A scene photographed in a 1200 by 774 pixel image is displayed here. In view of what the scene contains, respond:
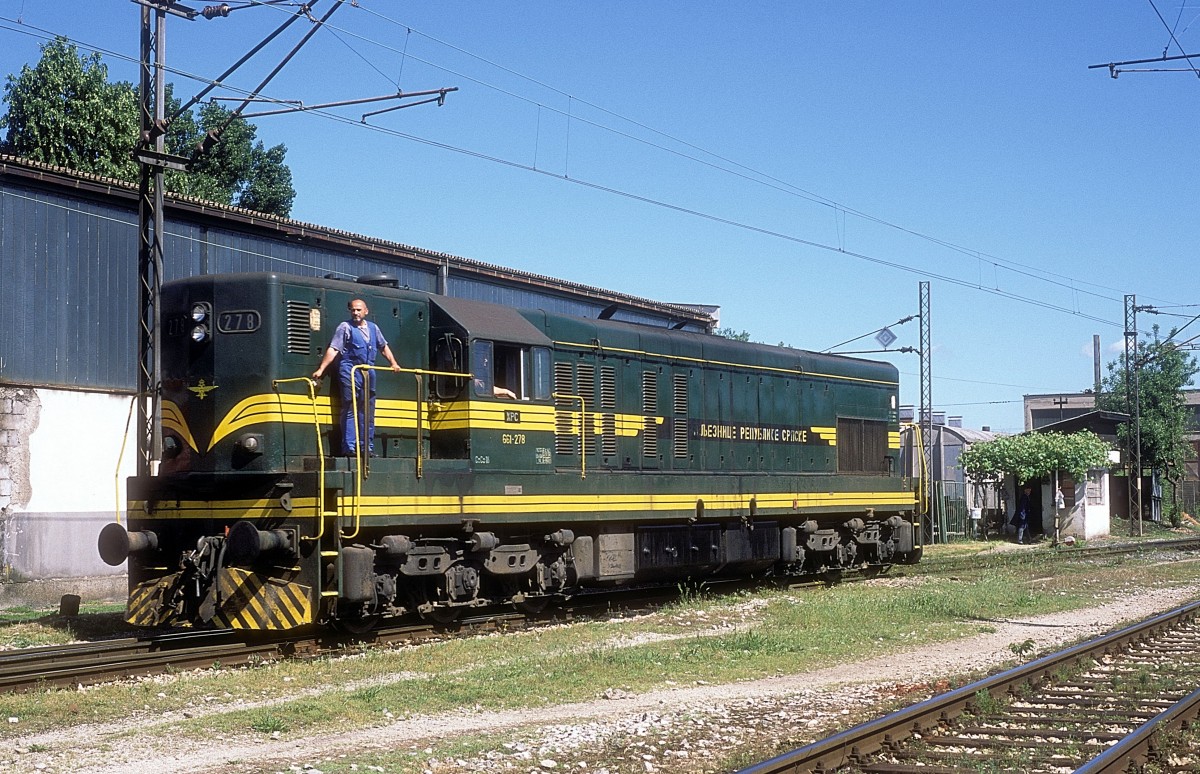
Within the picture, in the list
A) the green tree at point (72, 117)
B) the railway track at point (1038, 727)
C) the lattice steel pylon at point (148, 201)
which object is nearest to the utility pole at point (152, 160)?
the lattice steel pylon at point (148, 201)

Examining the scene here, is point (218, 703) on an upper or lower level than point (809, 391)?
lower

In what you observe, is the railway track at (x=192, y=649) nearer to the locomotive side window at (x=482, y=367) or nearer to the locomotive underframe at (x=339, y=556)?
the locomotive underframe at (x=339, y=556)

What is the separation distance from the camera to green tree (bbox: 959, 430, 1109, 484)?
3172cm

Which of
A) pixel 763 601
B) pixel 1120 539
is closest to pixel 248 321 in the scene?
pixel 763 601

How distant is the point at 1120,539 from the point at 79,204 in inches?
1125

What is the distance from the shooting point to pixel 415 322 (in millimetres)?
12367

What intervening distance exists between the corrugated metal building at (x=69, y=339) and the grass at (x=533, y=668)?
5.49 meters

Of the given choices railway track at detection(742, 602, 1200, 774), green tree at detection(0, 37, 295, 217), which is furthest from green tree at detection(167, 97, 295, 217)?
railway track at detection(742, 602, 1200, 774)

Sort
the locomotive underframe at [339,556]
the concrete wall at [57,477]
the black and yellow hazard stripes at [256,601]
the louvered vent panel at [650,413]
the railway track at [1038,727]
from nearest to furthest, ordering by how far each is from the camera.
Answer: the railway track at [1038,727] < the black and yellow hazard stripes at [256,601] < the locomotive underframe at [339,556] < the louvered vent panel at [650,413] < the concrete wall at [57,477]

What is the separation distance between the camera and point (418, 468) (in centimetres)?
1150

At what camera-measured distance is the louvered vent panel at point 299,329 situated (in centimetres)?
1128

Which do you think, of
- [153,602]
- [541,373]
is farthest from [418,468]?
[153,602]

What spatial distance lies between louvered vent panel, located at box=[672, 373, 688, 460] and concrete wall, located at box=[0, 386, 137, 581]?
26.4 ft

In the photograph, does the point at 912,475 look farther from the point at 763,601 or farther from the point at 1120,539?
the point at 1120,539
